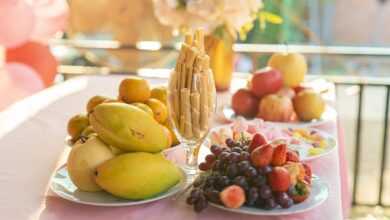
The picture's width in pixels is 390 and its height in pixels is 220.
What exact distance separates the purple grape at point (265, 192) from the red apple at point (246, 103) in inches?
25.9

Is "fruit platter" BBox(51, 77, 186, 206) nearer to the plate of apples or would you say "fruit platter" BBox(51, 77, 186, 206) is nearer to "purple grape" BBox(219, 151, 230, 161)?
"purple grape" BBox(219, 151, 230, 161)

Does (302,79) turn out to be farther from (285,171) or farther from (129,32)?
(129,32)

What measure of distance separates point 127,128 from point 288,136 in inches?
19.5

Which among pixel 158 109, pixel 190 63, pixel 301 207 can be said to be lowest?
pixel 301 207

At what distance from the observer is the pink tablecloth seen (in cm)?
107

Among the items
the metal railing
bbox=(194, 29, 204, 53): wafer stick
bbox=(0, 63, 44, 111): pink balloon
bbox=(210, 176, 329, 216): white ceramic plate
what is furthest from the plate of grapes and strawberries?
bbox=(0, 63, 44, 111): pink balloon

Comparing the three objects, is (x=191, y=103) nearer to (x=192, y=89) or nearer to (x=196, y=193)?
(x=192, y=89)

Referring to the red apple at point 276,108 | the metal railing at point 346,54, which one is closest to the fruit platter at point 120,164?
the red apple at point 276,108

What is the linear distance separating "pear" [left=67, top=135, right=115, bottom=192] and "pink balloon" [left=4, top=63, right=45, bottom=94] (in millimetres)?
1164

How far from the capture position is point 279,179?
0.99 meters

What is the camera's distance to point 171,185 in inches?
43.5

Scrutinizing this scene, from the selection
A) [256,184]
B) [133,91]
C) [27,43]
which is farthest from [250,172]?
[27,43]

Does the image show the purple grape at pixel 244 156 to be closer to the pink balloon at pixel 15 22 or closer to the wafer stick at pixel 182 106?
the wafer stick at pixel 182 106

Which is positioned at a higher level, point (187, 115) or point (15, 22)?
point (15, 22)
